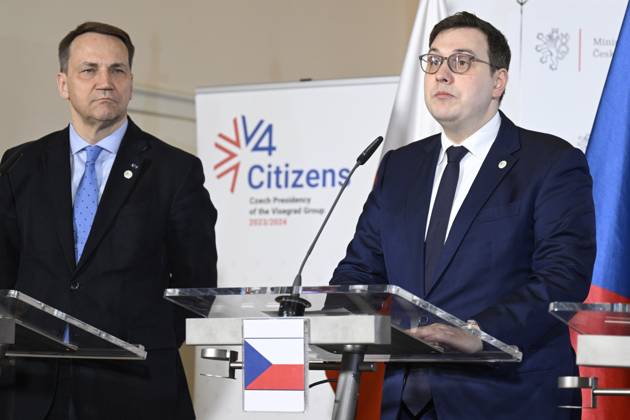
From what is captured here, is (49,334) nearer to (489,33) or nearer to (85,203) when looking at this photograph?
(85,203)

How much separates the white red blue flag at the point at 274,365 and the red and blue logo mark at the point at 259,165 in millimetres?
2872

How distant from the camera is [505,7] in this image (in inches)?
181

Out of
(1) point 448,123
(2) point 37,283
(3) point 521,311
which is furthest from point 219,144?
(3) point 521,311

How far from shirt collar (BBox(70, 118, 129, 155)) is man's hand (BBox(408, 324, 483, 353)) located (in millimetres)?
1764

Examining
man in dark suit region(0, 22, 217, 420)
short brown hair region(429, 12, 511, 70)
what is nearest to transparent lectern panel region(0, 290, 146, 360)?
man in dark suit region(0, 22, 217, 420)

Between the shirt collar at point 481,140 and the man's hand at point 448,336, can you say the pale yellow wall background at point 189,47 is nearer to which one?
Result: the shirt collar at point 481,140

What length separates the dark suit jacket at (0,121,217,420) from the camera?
3379mm

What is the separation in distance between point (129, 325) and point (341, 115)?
1.91 metres

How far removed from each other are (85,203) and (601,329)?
198cm

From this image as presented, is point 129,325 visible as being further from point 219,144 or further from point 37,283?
point 219,144

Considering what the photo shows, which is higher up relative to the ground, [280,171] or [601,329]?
[280,171]

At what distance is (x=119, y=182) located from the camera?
11.9 feet

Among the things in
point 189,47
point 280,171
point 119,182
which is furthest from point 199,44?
point 119,182

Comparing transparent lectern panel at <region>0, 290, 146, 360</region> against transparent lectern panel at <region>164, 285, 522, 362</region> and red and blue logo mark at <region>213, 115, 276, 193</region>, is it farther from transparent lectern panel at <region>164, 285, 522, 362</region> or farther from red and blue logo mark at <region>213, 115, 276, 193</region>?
red and blue logo mark at <region>213, 115, 276, 193</region>
